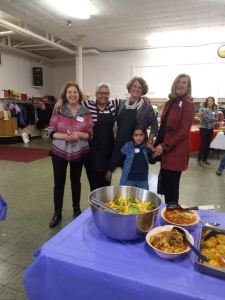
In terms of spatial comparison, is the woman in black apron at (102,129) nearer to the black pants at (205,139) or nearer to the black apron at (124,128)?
the black apron at (124,128)

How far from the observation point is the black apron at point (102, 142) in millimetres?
2182

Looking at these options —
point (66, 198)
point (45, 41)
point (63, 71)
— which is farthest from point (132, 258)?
point (63, 71)

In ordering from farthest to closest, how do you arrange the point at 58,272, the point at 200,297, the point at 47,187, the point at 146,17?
1. the point at 146,17
2. the point at 47,187
3. the point at 58,272
4. the point at 200,297

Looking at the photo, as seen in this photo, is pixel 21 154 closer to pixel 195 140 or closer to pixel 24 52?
pixel 24 52

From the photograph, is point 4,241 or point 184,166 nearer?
point 184,166

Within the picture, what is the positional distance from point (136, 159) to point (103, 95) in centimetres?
61

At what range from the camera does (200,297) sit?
73 cm

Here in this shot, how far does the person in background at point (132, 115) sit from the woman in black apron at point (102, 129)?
10 centimetres

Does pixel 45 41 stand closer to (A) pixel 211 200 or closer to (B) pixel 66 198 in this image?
(B) pixel 66 198

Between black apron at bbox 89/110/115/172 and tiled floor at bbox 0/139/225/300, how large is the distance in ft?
2.58

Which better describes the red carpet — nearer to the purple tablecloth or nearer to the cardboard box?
the cardboard box

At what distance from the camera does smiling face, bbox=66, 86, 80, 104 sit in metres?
2.21

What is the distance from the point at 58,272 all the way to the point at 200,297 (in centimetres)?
47

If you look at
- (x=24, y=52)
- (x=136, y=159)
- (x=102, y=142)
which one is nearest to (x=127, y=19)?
(x=102, y=142)
